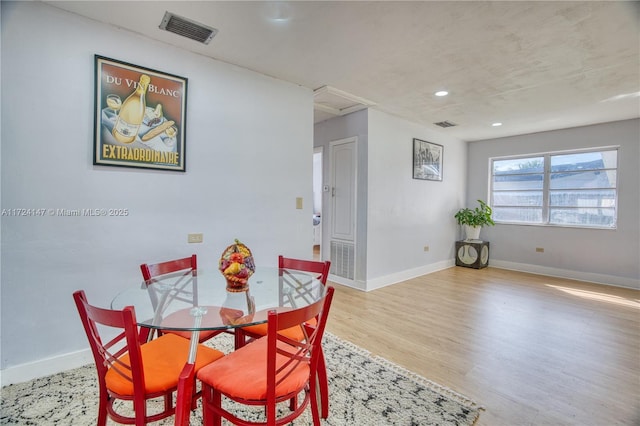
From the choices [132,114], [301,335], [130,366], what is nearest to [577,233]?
[301,335]

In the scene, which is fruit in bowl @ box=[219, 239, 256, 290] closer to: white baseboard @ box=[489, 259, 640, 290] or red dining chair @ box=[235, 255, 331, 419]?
red dining chair @ box=[235, 255, 331, 419]

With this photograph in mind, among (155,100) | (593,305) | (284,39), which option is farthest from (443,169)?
(155,100)

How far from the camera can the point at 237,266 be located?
1.80m

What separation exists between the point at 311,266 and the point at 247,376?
0.95m

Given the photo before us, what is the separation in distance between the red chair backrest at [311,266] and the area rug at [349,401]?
74cm

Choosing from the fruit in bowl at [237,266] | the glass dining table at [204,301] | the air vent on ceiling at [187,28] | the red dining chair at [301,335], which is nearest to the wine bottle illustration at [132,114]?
the air vent on ceiling at [187,28]

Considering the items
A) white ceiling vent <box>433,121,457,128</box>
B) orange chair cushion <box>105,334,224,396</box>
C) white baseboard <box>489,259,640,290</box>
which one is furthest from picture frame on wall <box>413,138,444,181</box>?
orange chair cushion <box>105,334,224,396</box>

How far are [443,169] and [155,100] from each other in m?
4.82

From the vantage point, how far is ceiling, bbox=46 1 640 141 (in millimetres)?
2041

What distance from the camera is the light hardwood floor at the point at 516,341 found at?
188 cm

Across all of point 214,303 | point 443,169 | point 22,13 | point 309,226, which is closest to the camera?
point 214,303

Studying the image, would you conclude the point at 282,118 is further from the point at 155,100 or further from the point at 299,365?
the point at 299,365

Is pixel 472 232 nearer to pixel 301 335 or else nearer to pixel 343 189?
pixel 343 189

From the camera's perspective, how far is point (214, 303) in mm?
1667
